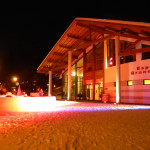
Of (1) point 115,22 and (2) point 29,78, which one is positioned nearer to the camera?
(1) point 115,22

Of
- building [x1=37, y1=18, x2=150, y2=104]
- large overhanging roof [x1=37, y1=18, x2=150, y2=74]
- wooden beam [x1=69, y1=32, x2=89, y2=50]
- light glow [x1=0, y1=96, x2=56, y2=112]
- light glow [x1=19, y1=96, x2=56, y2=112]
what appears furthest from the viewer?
wooden beam [x1=69, y1=32, x2=89, y2=50]

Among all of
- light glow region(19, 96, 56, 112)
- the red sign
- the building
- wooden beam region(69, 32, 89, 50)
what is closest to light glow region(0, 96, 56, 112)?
light glow region(19, 96, 56, 112)

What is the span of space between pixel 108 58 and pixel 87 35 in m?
4.58

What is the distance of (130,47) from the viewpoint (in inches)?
700

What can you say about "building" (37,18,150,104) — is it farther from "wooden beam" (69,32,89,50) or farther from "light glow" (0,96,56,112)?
"light glow" (0,96,56,112)

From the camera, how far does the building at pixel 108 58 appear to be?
54.5ft

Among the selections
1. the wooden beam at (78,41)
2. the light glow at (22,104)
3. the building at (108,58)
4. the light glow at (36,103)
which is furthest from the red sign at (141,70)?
the light glow at (22,104)

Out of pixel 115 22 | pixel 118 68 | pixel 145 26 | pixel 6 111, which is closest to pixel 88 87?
pixel 118 68

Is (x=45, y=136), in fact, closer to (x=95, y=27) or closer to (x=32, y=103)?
(x=32, y=103)

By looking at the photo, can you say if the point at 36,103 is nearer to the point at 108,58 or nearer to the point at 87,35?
the point at 108,58

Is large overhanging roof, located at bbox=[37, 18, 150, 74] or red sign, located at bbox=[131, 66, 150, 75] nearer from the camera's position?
large overhanging roof, located at bbox=[37, 18, 150, 74]

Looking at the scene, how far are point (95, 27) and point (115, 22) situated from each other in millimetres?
5067

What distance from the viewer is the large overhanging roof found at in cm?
1615

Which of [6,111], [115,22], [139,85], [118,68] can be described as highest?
[115,22]
